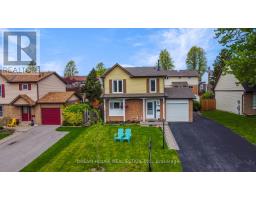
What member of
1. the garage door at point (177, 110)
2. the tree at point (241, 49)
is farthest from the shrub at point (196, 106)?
the tree at point (241, 49)

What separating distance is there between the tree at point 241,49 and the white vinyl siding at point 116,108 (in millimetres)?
9783

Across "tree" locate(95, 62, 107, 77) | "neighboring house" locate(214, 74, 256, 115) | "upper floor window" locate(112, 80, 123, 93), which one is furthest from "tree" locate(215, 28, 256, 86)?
"tree" locate(95, 62, 107, 77)

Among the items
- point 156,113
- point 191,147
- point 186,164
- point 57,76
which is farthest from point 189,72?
point 186,164

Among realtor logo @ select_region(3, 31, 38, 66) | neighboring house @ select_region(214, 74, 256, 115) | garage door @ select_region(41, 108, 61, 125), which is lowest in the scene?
garage door @ select_region(41, 108, 61, 125)

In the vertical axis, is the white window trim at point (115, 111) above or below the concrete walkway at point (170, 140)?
above

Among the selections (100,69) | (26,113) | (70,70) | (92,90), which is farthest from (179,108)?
(100,69)

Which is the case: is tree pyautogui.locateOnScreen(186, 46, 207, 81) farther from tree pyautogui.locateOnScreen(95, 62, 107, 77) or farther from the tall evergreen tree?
the tall evergreen tree

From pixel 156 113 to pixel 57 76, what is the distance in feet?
35.2

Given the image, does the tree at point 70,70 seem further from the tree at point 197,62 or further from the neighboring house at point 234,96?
the neighboring house at point 234,96

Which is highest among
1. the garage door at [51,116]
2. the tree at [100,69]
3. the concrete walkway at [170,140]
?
the tree at [100,69]

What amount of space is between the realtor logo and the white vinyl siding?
856 centimetres

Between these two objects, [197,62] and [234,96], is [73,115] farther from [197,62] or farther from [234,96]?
[197,62]

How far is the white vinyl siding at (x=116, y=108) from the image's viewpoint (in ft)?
77.6

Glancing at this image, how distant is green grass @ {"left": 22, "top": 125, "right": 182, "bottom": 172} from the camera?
38.0 feet
